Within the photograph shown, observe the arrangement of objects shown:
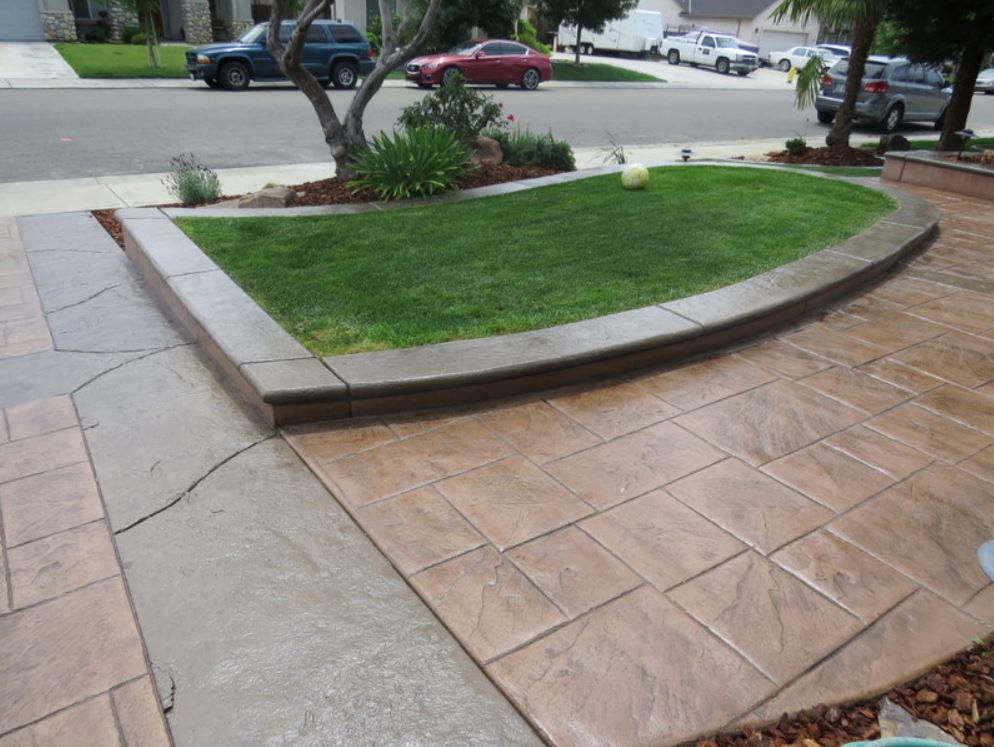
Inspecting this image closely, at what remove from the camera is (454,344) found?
415 centimetres

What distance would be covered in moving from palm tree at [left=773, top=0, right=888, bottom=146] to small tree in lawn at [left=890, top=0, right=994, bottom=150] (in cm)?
48

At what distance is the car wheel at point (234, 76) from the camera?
63.6ft

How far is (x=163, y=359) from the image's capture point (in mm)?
4371

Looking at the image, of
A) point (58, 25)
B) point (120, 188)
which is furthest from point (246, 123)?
point (58, 25)

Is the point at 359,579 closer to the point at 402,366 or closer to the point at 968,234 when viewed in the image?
the point at 402,366

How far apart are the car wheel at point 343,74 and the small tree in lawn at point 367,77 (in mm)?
13117

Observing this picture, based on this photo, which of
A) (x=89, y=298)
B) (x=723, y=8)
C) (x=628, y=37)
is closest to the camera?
(x=89, y=298)

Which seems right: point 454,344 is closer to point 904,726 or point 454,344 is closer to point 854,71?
point 904,726

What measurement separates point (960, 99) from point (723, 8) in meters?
47.4

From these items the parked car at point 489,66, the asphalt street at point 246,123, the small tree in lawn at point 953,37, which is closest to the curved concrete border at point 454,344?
the asphalt street at point 246,123

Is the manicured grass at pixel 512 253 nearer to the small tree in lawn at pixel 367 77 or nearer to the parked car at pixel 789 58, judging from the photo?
the small tree in lawn at pixel 367 77

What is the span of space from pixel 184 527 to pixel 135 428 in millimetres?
915

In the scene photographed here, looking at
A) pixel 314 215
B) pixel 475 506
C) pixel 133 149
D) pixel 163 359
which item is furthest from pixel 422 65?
pixel 475 506

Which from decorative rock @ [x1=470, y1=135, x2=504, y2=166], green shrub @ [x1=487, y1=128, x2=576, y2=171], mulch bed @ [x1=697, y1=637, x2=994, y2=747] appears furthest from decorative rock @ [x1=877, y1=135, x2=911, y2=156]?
mulch bed @ [x1=697, y1=637, x2=994, y2=747]
